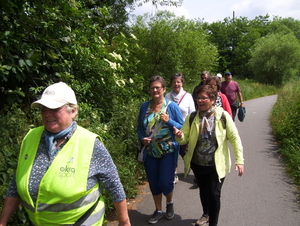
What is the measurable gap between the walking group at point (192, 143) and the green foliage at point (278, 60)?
1337 inches

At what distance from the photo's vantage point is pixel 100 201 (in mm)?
2096

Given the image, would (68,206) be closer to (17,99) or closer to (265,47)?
(17,99)

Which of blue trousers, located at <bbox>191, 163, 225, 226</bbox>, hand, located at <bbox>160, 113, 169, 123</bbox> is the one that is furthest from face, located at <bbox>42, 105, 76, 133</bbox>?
blue trousers, located at <bbox>191, 163, 225, 226</bbox>

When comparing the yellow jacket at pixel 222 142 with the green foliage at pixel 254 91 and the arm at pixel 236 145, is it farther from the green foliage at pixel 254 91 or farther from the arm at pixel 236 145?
the green foliage at pixel 254 91

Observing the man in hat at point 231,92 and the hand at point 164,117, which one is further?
the man in hat at point 231,92

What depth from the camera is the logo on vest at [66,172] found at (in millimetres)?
1844

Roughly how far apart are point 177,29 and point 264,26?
60.9 m

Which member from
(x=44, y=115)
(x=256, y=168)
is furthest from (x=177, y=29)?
(x=44, y=115)

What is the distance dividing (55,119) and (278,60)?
121ft

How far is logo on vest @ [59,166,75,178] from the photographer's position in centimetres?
184

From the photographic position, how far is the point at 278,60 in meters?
34.7

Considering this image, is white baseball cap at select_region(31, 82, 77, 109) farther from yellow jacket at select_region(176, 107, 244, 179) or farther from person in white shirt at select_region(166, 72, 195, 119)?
person in white shirt at select_region(166, 72, 195, 119)

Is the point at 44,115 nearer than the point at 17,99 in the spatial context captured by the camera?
Yes

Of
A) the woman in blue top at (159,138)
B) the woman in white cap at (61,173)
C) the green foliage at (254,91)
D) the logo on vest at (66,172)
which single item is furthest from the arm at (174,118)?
the green foliage at (254,91)
